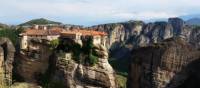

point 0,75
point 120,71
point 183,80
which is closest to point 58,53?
point 0,75

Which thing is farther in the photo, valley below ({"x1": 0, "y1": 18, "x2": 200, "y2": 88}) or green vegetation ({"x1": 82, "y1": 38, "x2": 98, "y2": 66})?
green vegetation ({"x1": 82, "y1": 38, "x2": 98, "y2": 66})

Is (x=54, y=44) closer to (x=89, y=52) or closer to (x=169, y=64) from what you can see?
(x=89, y=52)

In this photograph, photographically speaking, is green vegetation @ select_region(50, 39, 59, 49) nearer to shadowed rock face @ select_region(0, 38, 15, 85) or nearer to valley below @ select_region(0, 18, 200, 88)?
valley below @ select_region(0, 18, 200, 88)

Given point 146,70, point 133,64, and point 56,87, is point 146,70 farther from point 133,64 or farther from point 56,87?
point 56,87

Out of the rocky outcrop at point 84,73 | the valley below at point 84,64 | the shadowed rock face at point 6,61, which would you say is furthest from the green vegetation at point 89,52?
the shadowed rock face at point 6,61

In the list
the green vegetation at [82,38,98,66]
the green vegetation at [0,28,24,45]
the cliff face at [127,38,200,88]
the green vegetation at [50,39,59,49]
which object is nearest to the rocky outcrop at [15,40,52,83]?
the green vegetation at [50,39,59,49]

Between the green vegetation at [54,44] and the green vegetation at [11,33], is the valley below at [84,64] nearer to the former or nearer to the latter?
the green vegetation at [54,44]

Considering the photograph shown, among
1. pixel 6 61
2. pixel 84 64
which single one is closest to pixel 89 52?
pixel 84 64
